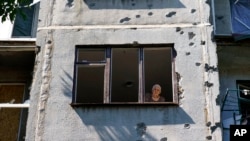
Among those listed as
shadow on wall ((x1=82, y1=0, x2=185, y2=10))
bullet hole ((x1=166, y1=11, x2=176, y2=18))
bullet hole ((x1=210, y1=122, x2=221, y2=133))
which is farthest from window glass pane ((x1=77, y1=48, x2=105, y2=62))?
bullet hole ((x1=210, y1=122, x2=221, y2=133))

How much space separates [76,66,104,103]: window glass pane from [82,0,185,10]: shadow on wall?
147 centimetres

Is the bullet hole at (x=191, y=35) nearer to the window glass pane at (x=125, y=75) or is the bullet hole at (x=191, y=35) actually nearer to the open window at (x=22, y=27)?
the window glass pane at (x=125, y=75)

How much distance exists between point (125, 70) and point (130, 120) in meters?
2.08

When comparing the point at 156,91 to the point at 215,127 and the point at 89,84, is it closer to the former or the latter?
the point at 215,127

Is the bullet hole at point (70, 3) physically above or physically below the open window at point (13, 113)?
above

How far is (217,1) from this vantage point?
11305 mm

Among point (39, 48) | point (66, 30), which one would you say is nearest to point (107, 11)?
point (66, 30)

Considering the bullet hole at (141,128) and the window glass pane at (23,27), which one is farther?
the window glass pane at (23,27)

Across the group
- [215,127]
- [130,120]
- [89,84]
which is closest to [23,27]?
[89,84]

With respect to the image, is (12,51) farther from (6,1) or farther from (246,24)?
(246,24)

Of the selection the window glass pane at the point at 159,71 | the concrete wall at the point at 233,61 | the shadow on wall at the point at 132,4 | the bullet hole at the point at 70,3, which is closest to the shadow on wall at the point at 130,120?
the window glass pane at the point at 159,71

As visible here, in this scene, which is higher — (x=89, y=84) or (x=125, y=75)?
(x=125, y=75)

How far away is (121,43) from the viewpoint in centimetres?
962

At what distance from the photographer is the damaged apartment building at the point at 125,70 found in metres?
8.73
